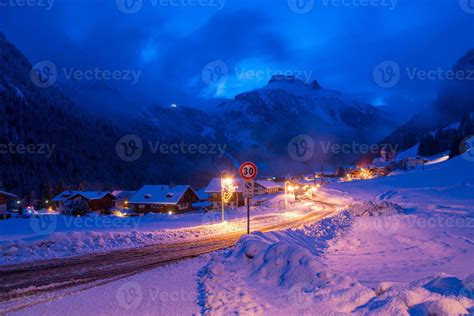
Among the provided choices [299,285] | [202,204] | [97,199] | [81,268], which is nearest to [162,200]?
[202,204]

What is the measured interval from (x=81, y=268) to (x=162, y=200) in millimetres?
57763

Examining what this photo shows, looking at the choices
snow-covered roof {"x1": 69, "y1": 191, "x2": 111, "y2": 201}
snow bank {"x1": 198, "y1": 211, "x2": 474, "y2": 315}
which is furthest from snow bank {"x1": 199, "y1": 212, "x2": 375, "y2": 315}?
snow-covered roof {"x1": 69, "y1": 191, "x2": 111, "y2": 201}

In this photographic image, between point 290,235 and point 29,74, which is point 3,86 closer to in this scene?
point 29,74

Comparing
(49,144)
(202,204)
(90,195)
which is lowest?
(202,204)

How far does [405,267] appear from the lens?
34.3 feet

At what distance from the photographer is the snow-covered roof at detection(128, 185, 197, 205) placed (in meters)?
66.9

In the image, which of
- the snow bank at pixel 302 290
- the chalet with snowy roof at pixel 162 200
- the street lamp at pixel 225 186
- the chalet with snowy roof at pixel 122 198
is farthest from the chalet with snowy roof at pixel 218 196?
the snow bank at pixel 302 290

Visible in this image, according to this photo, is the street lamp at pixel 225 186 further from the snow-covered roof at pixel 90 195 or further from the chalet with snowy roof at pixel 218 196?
the snow-covered roof at pixel 90 195

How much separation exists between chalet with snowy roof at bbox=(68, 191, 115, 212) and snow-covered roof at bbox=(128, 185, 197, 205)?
65.9 feet

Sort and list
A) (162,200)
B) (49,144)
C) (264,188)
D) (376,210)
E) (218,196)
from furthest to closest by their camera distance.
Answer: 1. (49,144)
2. (264,188)
3. (218,196)
4. (162,200)
5. (376,210)

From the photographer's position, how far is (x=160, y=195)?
6838 cm

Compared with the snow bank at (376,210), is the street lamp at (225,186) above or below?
above

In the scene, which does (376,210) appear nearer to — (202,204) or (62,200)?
(202,204)

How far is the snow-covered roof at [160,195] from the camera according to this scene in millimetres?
66938
